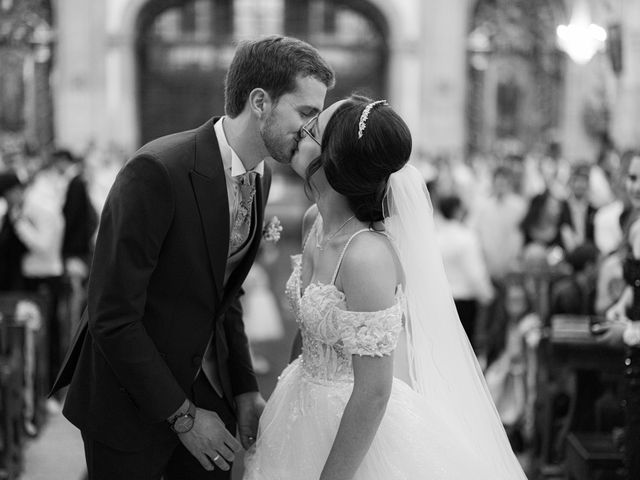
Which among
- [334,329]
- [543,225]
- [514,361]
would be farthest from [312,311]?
[543,225]

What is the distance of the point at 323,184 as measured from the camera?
9.36 ft

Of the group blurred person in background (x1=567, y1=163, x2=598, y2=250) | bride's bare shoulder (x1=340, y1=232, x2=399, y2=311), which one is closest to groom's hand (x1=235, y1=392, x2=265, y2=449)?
bride's bare shoulder (x1=340, y1=232, x2=399, y2=311)

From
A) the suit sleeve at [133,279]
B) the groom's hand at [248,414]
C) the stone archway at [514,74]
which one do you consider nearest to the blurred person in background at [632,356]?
the groom's hand at [248,414]

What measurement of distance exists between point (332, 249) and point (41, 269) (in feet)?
20.6

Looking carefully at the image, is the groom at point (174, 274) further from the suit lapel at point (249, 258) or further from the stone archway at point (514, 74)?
the stone archway at point (514, 74)

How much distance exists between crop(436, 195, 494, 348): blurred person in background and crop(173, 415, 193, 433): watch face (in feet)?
16.7

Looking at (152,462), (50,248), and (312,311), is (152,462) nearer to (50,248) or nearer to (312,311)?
(312,311)

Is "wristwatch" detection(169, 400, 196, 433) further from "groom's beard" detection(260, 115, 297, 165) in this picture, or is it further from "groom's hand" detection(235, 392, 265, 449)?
"groom's beard" detection(260, 115, 297, 165)

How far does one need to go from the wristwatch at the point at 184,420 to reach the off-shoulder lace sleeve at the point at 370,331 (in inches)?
20.4

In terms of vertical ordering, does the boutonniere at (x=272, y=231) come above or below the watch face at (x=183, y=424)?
above

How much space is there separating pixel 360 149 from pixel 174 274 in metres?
0.67

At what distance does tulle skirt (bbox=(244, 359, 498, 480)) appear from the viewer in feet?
9.41

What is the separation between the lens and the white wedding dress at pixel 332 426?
282 centimetres

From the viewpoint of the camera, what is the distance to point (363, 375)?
266cm
